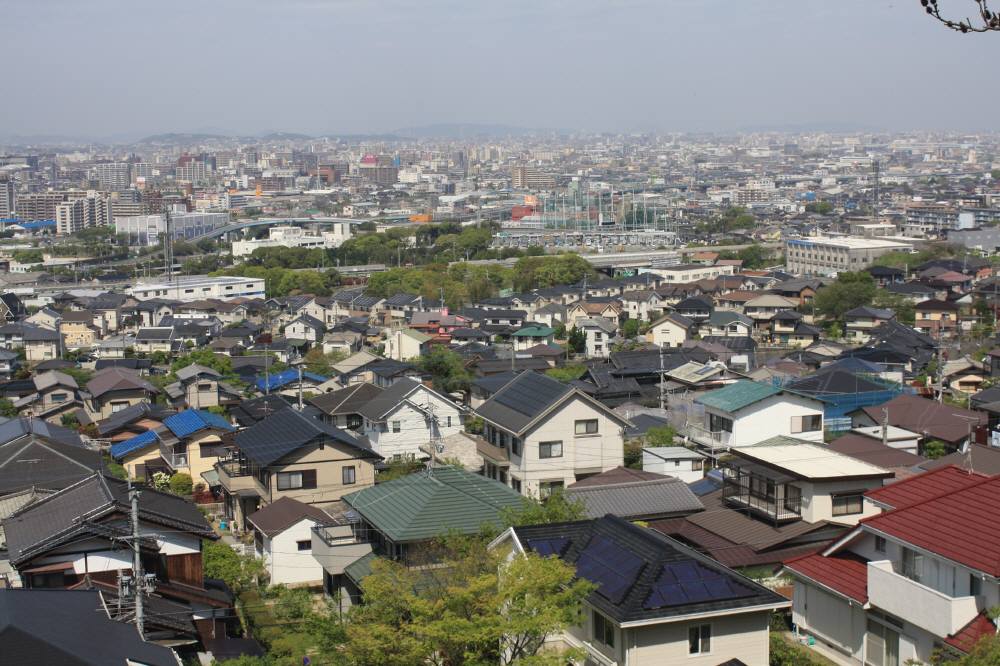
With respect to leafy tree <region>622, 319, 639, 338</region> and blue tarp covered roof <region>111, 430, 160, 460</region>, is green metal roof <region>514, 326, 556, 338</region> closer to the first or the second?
leafy tree <region>622, 319, 639, 338</region>

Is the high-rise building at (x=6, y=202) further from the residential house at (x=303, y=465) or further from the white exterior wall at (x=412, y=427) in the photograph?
the residential house at (x=303, y=465)

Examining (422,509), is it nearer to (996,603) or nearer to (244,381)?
(996,603)

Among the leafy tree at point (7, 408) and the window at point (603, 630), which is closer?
the window at point (603, 630)

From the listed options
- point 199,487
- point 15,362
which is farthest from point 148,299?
point 199,487

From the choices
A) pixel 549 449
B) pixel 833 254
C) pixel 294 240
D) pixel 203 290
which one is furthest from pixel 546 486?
pixel 294 240

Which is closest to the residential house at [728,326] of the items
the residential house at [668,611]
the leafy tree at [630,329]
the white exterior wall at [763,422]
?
the leafy tree at [630,329]

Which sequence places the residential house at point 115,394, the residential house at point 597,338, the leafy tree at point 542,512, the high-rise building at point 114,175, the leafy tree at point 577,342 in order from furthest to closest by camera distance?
the high-rise building at point 114,175 → the residential house at point 597,338 → the leafy tree at point 577,342 → the residential house at point 115,394 → the leafy tree at point 542,512

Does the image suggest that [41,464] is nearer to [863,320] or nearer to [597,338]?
[597,338]
